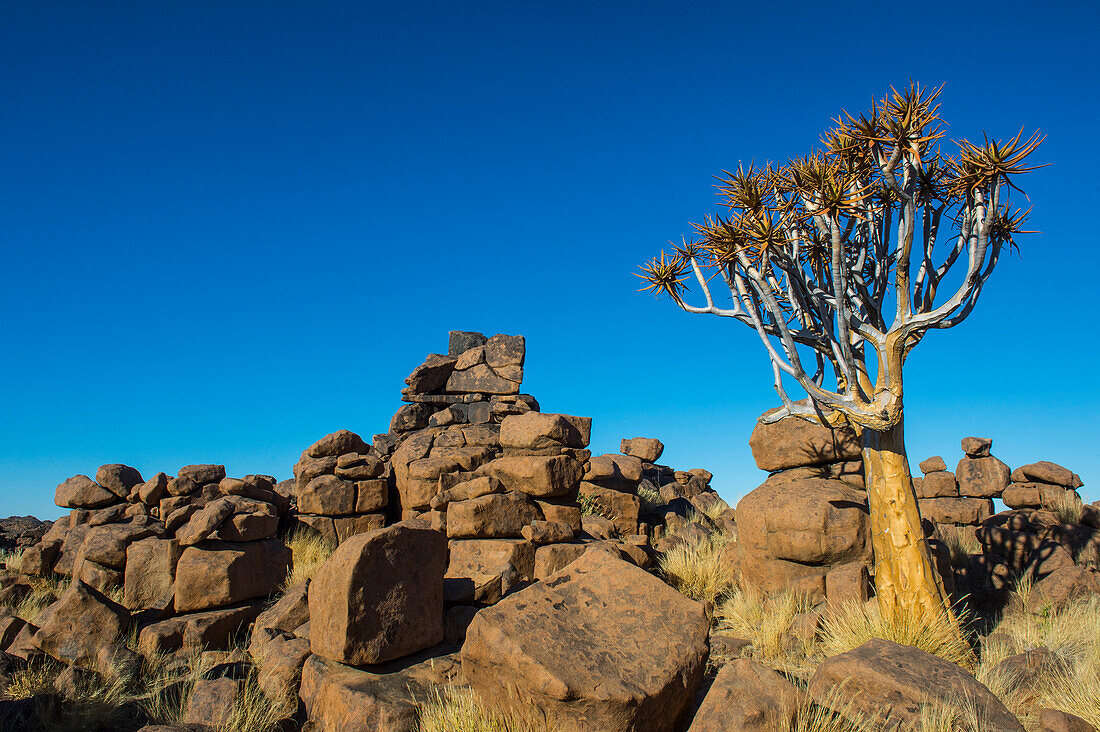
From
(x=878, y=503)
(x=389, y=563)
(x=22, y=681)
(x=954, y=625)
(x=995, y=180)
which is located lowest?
(x=22, y=681)

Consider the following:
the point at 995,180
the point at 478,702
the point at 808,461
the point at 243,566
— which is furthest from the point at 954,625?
the point at 243,566

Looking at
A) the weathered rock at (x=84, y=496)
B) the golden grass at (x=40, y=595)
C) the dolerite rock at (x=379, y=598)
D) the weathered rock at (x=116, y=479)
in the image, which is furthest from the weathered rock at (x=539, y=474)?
the weathered rock at (x=84, y=496)

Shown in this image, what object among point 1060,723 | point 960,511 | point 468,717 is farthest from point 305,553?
point 960,511

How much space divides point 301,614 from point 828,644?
6899 mm

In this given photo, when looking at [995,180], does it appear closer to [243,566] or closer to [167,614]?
[243,566]

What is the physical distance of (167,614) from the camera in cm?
1074

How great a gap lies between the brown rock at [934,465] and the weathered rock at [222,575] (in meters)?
18.0

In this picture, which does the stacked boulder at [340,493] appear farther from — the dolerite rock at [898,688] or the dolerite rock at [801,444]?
the dolerite rock at [898,688]

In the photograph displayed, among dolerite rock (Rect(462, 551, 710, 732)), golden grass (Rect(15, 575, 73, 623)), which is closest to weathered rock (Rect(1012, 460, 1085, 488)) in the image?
dolerite rock (Rect(462, 551, 710, 732))

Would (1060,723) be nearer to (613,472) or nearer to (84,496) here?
(613,472)

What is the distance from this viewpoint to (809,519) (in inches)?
407

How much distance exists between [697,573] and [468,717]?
699cm

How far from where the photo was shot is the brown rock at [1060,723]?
588 centimetres

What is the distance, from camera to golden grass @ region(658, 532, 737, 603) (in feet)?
39.4
